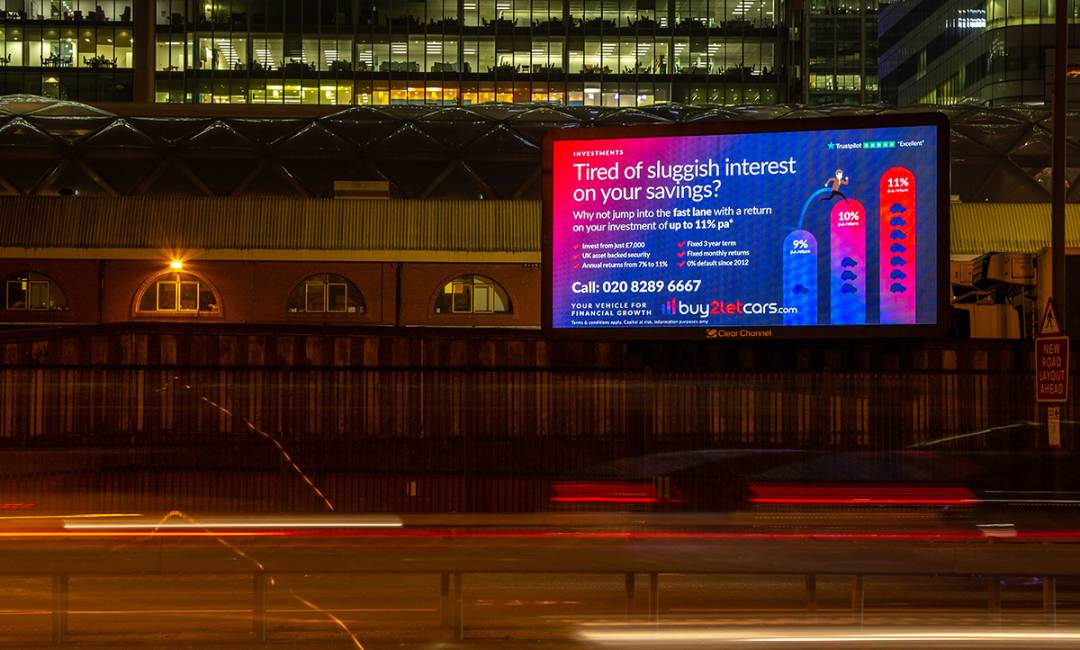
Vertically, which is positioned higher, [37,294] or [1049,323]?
[37,294]

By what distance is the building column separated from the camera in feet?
372

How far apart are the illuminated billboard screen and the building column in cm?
10001

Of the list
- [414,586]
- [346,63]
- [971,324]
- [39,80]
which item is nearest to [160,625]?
[414,586]

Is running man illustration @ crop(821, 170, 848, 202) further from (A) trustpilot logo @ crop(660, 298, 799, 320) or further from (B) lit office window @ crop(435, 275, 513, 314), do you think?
(B) lit office window @ crop(435, 275, 513, 314)

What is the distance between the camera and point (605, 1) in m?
115

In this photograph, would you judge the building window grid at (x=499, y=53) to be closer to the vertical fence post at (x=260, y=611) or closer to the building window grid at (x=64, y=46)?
the building window grid at (x=64, y=46)

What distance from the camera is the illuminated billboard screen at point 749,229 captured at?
19.2 metres

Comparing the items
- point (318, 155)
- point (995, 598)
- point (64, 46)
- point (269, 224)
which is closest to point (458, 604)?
point (995, 598)

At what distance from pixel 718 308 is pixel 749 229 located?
1263 millimetres

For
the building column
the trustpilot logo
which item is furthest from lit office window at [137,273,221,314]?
the building column


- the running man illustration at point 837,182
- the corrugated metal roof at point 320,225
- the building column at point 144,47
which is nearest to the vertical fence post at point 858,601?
the running man illustration at point 837,182

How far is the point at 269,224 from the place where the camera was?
32188mm

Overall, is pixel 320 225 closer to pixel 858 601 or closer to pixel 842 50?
pixel 858 601

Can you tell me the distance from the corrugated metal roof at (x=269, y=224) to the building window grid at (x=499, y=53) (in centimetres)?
8296
